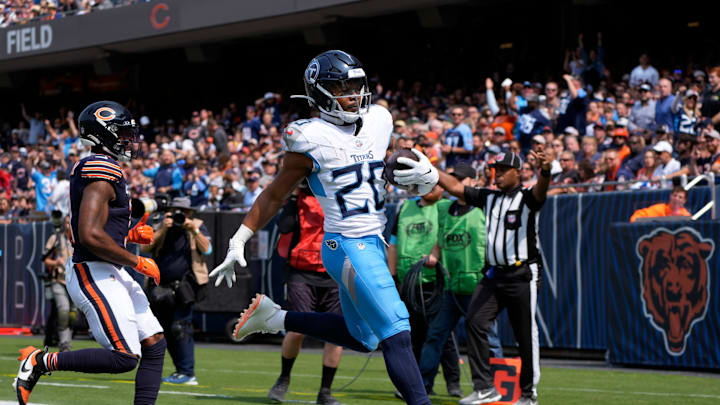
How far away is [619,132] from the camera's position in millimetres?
14227

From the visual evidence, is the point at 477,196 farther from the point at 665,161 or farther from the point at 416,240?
the point at 665,161

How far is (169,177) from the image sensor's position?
20547 millimetres

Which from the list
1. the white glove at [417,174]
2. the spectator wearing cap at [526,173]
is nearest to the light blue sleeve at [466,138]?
the spectator wearing cap at [526,173]

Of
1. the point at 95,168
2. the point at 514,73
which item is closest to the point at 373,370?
the point at 95,168

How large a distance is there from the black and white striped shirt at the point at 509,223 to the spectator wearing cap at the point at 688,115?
619 cm

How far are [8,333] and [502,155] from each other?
1277 centimetres

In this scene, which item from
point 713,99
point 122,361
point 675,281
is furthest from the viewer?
point 713,99

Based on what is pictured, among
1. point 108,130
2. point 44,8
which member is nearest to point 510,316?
point 108,130

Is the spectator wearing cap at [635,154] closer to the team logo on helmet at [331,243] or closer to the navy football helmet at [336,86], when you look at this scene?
the navy football helmet at [336,86]

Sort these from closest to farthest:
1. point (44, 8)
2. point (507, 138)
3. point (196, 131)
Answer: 1. point (507, 138)
2. point (196, 131)
3. point (44, 8)

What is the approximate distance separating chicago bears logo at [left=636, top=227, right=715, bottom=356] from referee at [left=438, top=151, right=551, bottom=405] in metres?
3.62

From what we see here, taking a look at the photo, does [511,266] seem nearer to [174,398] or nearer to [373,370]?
[174,398]

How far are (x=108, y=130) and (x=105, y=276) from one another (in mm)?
836

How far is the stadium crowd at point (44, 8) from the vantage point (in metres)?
28.3
